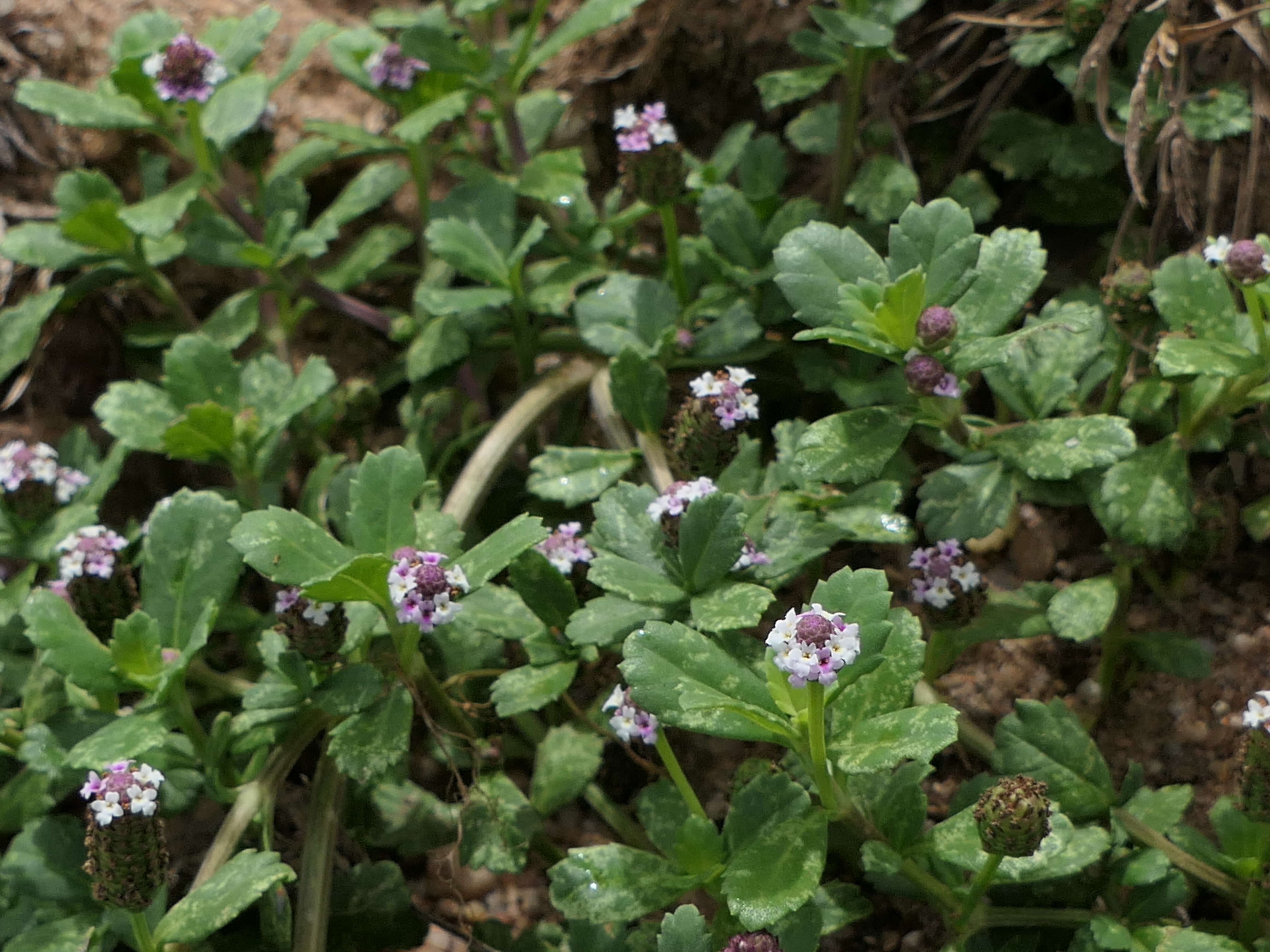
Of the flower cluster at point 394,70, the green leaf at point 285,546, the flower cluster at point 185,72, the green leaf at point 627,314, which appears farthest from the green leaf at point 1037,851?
the flower cluster at point 185,72

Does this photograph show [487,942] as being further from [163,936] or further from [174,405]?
[174,405]

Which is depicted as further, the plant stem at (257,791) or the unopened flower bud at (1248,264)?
the plant stem at (257,791)

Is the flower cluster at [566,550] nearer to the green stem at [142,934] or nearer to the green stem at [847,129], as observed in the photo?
the green stem at [142,934]

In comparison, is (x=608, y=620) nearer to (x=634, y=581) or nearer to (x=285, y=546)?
(x=634, y=581)

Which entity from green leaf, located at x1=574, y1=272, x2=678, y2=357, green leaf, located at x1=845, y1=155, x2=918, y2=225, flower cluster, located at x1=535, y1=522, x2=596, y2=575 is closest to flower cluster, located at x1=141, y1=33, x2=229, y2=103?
green leaf, located at x1=574, y1=272, x2=678, y2=357

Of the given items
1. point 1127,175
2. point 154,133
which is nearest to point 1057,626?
point 1127,175

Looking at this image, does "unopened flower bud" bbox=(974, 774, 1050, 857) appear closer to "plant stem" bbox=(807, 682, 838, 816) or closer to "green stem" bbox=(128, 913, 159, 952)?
"plant stem" bbox=(807, 682, 838, 816)
